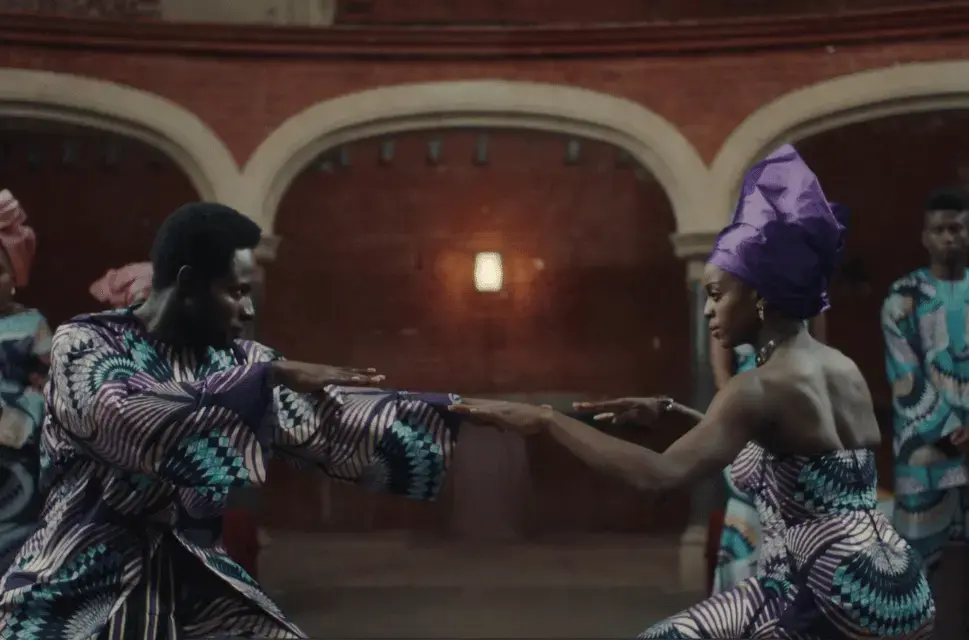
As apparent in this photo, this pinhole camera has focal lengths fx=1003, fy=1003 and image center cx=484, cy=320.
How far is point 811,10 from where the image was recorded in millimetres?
4660

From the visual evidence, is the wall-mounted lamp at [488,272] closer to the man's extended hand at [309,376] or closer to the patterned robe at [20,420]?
the patterned robe at [20,420]

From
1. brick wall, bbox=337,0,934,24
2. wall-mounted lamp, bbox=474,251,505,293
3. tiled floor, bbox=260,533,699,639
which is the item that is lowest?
tiled floor, bbox=260,533,699,639

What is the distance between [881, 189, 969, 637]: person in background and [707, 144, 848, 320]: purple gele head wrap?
1.89 m

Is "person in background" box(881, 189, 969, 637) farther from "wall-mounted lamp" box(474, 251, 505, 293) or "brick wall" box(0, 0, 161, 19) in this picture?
"brick wall" box(0, 0, 161, 19)

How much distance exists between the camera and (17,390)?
10.6 feet

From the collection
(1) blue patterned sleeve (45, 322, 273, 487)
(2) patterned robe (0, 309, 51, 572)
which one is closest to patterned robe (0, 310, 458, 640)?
(1) blue patterned sleeve (45, 322, 273, 487)

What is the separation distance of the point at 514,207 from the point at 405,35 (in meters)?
1.78

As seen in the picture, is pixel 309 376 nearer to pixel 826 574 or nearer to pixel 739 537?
pixel 826 574

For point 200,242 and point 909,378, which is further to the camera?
point 909,378

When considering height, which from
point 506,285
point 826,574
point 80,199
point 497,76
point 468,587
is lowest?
point 468,587

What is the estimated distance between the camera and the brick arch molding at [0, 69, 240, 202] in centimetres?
412

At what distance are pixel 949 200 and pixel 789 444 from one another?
7.34ft

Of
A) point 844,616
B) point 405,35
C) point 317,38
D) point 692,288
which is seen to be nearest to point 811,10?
point 692,288

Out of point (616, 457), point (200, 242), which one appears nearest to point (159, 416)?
point (200, 242)
